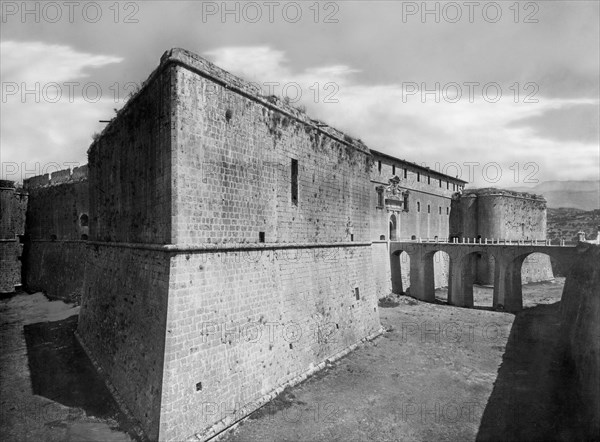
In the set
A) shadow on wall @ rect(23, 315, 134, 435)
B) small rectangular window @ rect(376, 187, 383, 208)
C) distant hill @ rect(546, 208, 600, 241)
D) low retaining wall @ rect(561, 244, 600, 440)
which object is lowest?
shadow on wall @ rect(23, 315, 134, 435)

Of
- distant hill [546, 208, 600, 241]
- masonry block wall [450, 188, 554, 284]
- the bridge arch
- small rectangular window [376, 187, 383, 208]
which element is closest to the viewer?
the bridge arch

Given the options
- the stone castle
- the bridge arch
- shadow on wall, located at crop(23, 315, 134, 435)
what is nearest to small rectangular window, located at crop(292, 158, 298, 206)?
the stone castle

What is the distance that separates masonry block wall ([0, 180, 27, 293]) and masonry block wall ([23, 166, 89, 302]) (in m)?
0.51

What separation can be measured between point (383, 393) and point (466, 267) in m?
15.3

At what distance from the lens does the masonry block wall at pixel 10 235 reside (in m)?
25.8

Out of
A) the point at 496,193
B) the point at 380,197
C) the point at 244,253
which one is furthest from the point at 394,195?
the point at 244,253

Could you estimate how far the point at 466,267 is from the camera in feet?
76.3

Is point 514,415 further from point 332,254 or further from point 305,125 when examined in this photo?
point 305,125

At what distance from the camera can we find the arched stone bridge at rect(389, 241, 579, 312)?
20688 mm

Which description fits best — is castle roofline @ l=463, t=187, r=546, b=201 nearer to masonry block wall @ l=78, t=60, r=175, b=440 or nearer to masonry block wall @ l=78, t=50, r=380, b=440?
masonry block wall @ l=78, t=50, r=380, b=440

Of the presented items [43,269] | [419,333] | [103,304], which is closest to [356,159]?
[419,333]

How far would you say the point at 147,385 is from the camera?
27.1ft

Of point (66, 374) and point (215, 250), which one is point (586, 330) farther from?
point (66, 374)

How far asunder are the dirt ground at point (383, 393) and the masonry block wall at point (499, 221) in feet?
55.1
